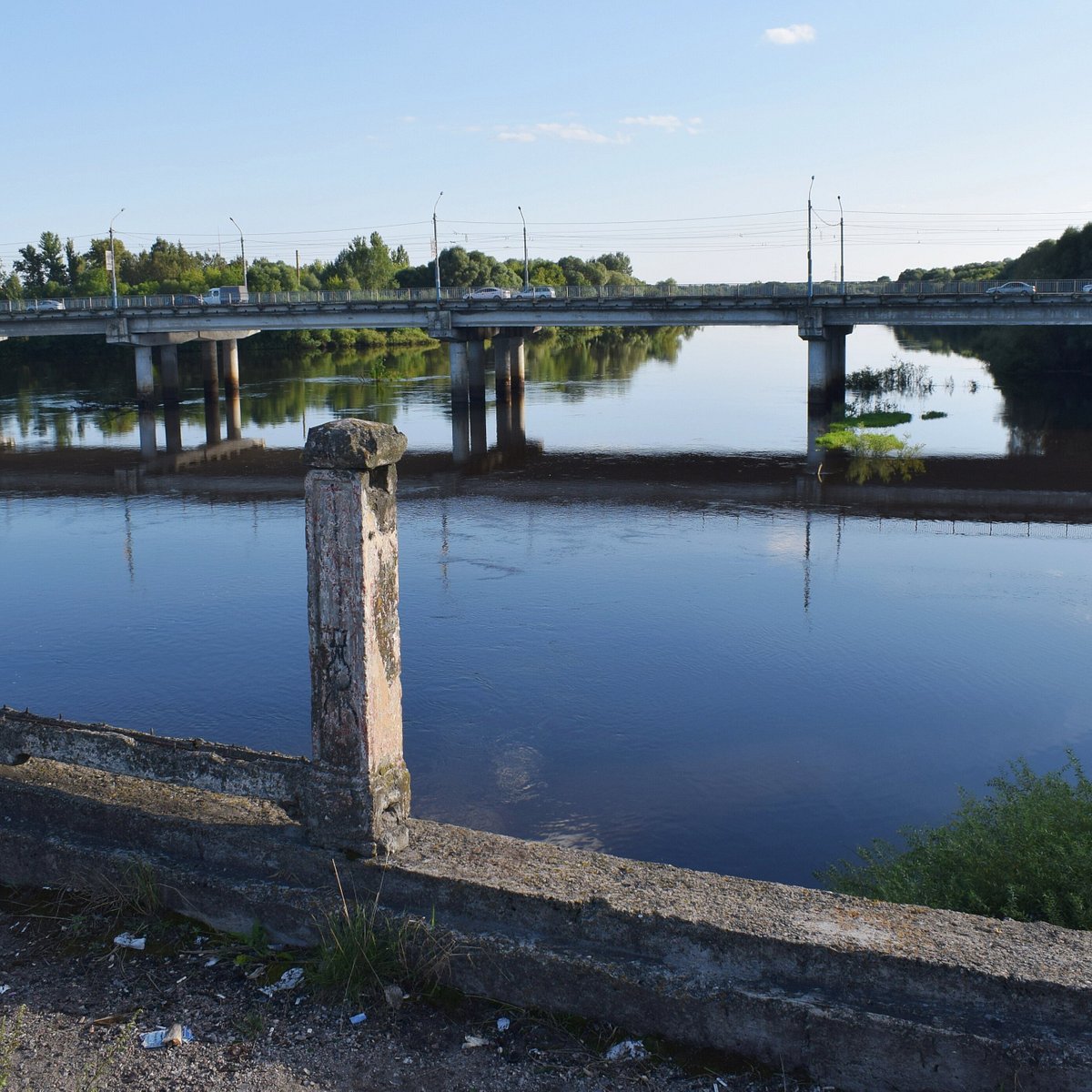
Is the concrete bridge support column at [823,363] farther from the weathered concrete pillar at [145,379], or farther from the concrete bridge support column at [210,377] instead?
the weathered concrete pillar at [145,379]

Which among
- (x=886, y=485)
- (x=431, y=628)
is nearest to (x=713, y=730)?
(x=431, y=628)

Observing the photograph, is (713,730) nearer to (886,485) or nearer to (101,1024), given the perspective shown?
(101,1024)

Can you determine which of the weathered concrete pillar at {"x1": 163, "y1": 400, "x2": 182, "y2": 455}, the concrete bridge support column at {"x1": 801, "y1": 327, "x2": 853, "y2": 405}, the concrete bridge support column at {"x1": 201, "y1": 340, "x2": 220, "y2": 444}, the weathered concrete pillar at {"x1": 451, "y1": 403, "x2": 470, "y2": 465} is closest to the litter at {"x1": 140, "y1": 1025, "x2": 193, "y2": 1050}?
the weathered concrete pillar at {"x1": 451, "y1": 403, "x2": 470, "y2": 465}

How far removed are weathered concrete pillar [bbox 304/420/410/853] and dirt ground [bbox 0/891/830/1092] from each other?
945mm

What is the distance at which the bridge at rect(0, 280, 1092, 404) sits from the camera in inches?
1897

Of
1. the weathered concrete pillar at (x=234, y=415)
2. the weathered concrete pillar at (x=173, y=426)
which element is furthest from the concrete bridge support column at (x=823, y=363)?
the weathered concrete pillar at (x=173, y=426)

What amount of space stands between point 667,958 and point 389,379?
70.0 meters

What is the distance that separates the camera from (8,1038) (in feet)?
20.4

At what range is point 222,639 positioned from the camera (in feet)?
63.9

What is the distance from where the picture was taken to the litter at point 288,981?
682cm

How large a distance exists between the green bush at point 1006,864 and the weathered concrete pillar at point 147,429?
38.0 metres

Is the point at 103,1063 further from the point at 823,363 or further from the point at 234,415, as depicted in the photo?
the point at 234,415

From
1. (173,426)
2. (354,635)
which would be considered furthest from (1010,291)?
(354,635)

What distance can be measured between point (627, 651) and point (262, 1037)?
12.7 metres
